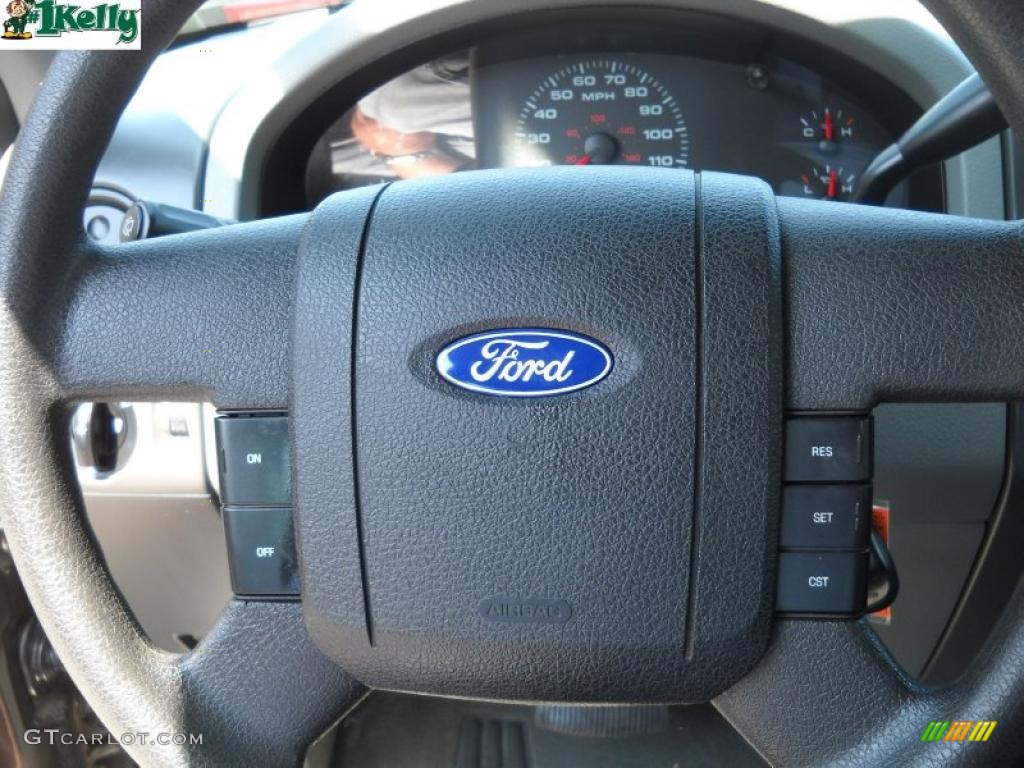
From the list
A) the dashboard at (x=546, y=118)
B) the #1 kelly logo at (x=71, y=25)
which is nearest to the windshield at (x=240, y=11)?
the dashboard at (x=546, y=118)

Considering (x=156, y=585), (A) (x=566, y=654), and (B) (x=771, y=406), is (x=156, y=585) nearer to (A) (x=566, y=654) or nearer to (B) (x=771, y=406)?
(A) (x=566, y=654)

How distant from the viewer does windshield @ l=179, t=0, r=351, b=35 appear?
5.22ft

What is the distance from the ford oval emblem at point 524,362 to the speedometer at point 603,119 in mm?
937

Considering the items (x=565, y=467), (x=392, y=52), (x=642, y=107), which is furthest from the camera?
(x=642, y=107)

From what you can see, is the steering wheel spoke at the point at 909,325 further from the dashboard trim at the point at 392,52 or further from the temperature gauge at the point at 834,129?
the temperature gauge at the point at 834,129

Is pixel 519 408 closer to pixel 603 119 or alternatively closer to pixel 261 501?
pixel 261 501

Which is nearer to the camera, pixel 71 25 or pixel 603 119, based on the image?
pixel 71 25

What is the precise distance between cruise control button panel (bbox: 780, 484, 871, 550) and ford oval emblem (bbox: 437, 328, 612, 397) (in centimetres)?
15

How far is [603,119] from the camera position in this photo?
65.2 inches

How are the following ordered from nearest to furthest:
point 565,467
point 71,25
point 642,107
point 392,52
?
point 565,467 < point 71,25 < point 392,52 < point 642,107

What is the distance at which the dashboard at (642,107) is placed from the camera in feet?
5.41

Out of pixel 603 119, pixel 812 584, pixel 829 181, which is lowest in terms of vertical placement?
pixel 812 584

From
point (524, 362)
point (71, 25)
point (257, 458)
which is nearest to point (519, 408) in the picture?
point (524, 362)

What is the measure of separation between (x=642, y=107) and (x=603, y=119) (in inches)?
2.3
